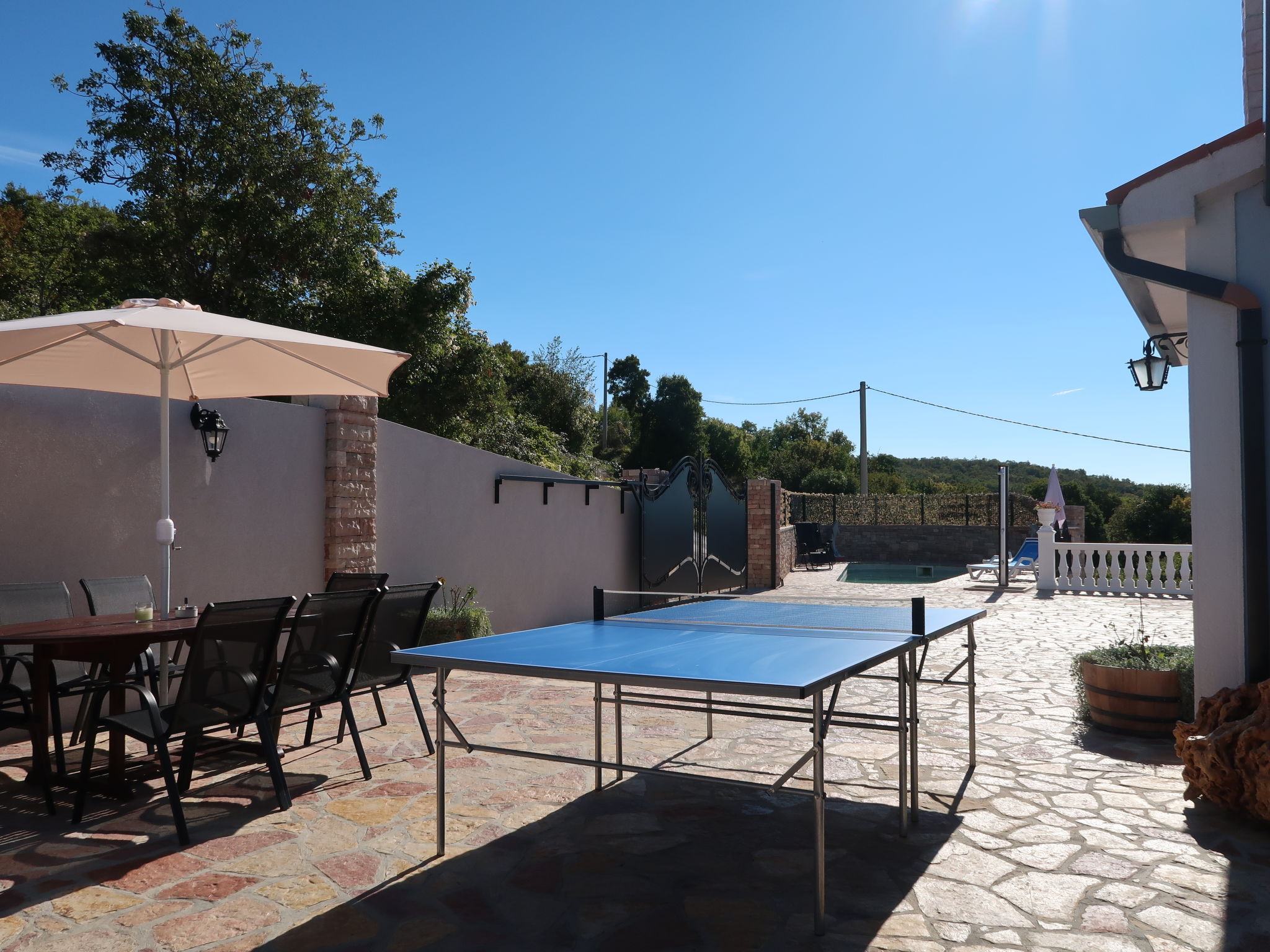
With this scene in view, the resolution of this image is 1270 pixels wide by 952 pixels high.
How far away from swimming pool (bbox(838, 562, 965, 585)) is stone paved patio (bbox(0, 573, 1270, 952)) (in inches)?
537

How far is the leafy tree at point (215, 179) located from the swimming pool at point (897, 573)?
1202 cm

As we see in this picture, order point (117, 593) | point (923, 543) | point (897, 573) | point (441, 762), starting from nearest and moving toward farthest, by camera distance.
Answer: point (441, 762) < point (117, 593) < point (897, 573) < point (923, 543)

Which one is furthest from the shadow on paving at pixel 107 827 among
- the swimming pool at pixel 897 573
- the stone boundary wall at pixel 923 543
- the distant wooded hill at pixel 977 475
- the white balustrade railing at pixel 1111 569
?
the distant wooded hill at pixel 977 475

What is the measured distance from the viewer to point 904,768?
364 centimetres

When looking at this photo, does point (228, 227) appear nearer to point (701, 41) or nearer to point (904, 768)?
point (701, 41)

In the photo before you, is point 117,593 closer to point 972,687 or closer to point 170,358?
point 170,358

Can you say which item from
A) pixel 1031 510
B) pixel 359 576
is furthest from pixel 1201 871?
pixel 1031 510

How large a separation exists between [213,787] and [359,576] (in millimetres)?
1799

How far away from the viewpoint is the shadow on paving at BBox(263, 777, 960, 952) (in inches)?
111

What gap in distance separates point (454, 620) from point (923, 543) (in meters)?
19.2

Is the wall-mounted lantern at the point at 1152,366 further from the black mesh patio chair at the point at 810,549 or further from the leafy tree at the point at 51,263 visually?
the black mesh patio chair at the point at 810,549

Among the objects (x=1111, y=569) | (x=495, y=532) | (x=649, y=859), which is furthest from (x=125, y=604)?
(x=1111, y=569)

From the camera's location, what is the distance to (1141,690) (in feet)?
17.7

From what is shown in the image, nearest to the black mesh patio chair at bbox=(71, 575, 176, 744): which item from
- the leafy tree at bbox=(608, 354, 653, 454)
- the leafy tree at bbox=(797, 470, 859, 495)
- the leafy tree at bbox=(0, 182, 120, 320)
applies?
the leafy tree at bbox=(0, 182, 120, 320)
